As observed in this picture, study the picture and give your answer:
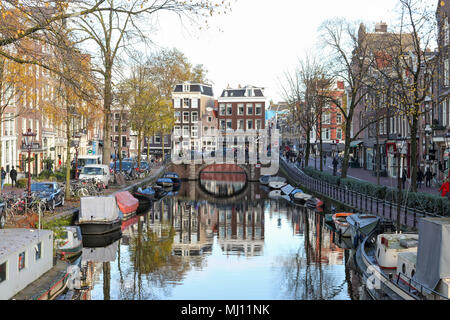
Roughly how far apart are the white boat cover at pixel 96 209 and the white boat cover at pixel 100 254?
9.37 feet

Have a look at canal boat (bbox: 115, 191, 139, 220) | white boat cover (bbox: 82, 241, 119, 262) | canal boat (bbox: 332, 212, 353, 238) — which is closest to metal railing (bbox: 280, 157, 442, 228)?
canal boat (bbox: 332, 212, 353, 238)

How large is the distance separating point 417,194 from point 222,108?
66.5 meters

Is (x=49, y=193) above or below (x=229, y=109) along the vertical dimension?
below

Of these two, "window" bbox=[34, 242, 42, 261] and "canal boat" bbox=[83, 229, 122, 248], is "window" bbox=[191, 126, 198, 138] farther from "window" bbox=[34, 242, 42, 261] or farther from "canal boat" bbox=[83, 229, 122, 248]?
"window" bbox=[34, 242, 42, 261]

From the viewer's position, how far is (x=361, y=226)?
88.0 ft

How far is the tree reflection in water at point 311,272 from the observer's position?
1923 cm

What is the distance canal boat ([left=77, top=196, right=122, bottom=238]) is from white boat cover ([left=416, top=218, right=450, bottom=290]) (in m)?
19.2

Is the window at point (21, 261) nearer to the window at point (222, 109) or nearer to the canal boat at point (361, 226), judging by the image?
the canal boat at point (361, 226)

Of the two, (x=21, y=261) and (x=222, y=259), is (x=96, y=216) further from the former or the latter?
(x=21, y=261)

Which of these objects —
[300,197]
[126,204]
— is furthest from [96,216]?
[300,197]

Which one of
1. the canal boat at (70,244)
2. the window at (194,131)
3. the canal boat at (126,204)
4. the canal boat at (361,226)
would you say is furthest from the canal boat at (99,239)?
the window at (194,131)

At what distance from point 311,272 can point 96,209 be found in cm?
1300
